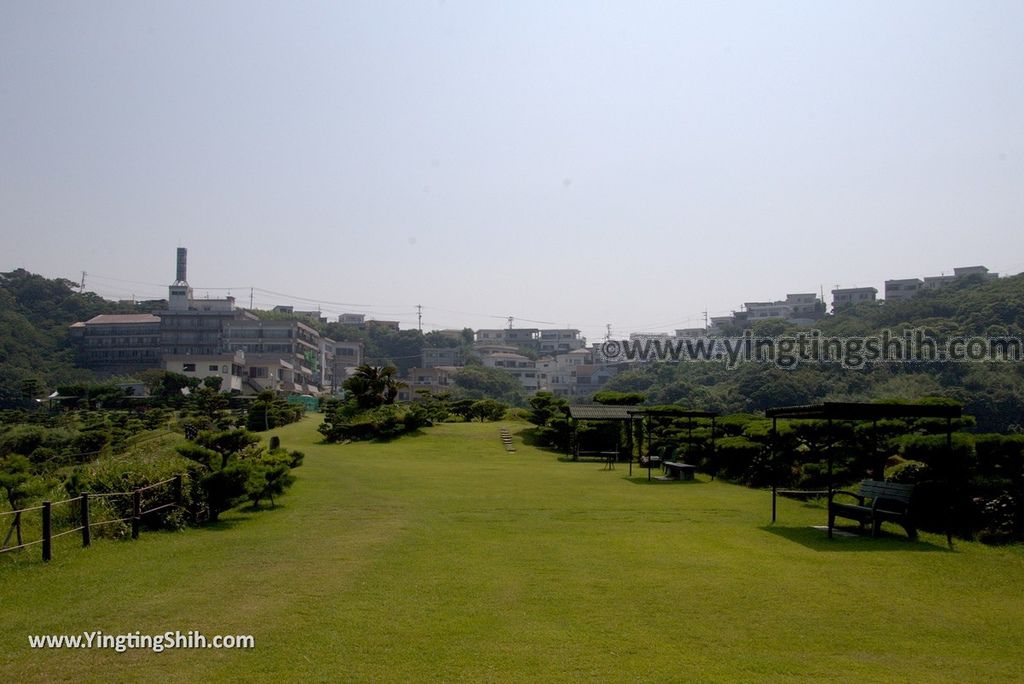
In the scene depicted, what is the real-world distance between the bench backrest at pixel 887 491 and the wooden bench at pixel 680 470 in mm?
8031

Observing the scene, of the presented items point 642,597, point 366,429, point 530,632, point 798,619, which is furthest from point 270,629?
point 366,429

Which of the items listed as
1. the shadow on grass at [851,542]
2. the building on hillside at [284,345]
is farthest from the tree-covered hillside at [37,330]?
the shadow on grass at [851,542]

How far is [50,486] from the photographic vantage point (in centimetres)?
1477

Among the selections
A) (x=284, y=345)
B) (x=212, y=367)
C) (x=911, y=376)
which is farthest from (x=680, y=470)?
(x=284, y=345)

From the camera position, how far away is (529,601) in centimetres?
769

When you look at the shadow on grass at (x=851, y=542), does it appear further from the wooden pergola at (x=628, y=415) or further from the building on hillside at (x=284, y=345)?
the building on hillside at (x=284, y=345)

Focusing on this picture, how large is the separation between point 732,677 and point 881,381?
41834mm

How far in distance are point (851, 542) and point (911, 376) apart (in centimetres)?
3474

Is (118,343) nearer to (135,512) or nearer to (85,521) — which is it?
(135,512)

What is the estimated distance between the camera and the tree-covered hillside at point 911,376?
35250 millimetres

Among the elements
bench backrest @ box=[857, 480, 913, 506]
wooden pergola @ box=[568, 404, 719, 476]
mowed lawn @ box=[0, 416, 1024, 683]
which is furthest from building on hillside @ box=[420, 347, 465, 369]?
bench backrest @ box=[857, 480, 913, 506]

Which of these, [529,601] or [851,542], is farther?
[851,542]

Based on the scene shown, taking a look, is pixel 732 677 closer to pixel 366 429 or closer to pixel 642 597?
pixel 642 597

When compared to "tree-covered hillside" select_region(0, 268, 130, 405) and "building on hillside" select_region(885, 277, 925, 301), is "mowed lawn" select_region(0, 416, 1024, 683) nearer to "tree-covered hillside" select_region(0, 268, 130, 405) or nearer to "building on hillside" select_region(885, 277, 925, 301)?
"tree-covered hillside" select_region(0, 268, 130, 405)
